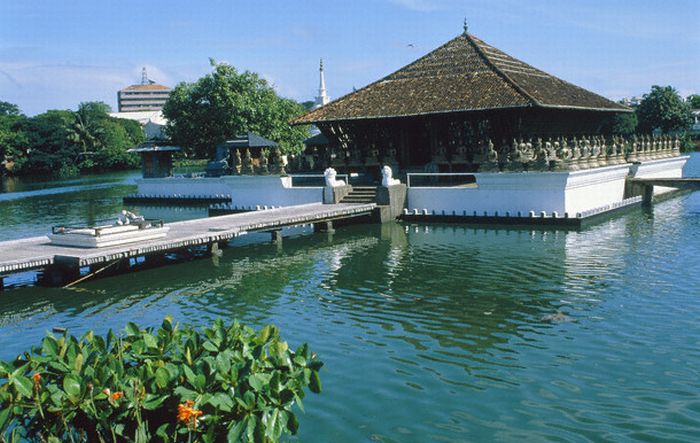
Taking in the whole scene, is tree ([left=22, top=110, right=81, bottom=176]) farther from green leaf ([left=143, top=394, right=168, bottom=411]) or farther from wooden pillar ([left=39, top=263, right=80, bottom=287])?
green leaf ([left=143, top=394, right=168, bottom=411])

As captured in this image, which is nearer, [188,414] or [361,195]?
[188,414]

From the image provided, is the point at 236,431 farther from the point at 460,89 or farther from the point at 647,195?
the point at 647,195

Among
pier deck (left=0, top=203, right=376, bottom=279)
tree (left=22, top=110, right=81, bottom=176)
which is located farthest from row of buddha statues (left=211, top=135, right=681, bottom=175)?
tree (left=22, top=110, right=81, bottom=176)

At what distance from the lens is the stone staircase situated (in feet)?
93.9

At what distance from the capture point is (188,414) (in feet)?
17.3

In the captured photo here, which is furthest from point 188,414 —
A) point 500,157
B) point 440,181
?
point 440,181

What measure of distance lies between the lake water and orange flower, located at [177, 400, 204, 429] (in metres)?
2.83

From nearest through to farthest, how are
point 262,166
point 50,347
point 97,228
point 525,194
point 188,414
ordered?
1. point 188,414
2. point 50,347
3. point 97,228
4. point 525,194
5. point 262,166

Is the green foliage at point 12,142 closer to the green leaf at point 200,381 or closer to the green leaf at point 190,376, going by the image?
the green leaf at point 190,376

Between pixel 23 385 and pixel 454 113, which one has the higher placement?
pixel 454 113

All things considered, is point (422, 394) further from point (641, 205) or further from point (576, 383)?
point (641, 205)

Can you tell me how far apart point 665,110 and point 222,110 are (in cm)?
4714

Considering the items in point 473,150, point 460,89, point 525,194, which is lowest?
point 525,194

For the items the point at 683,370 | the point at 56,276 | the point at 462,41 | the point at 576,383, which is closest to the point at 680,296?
the point at 683,370
